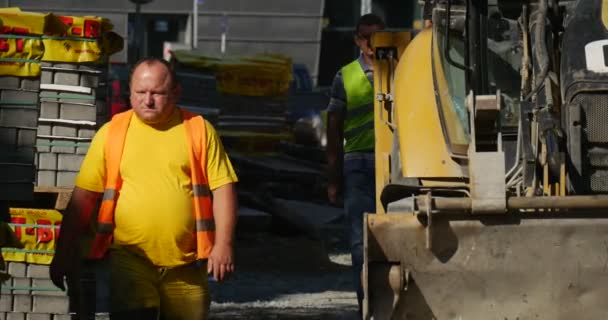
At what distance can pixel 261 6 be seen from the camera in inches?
1652

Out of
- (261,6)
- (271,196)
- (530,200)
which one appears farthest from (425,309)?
(261,6)

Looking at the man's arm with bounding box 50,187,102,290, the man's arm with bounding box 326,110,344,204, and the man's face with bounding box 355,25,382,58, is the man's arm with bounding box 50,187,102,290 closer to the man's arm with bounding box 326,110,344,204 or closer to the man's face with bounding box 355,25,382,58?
the man's arm with bounding box 326,110,344,204

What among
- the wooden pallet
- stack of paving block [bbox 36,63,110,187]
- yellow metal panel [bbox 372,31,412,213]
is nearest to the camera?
the wooden pallet

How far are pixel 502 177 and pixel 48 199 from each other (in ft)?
9.95

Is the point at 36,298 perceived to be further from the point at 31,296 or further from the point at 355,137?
the point at 355,137

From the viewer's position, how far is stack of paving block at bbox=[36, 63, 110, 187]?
8.38 metres

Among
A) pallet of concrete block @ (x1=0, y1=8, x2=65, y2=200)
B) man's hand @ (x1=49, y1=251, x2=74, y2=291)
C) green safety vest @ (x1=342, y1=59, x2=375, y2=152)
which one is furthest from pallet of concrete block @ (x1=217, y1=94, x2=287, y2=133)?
man's hand @ (x1=49, y1=251, x2=74, y2=291)

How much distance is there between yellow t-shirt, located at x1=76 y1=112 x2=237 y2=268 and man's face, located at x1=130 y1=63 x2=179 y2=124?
83 millimetres

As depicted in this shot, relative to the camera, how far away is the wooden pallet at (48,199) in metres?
8.24

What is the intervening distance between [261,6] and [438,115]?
34526 millimetres

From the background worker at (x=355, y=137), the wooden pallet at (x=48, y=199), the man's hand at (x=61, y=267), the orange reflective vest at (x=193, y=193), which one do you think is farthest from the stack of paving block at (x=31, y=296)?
the background worker at (x=355, y=137)

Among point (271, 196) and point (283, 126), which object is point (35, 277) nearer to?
point (271, 196)

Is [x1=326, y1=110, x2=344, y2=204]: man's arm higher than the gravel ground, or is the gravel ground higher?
[x1=326, y1=110, x2=344, y2=204]: man's arm

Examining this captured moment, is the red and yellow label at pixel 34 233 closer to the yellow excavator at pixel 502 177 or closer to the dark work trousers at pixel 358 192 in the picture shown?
the yellow excavator at pixel 502 177
